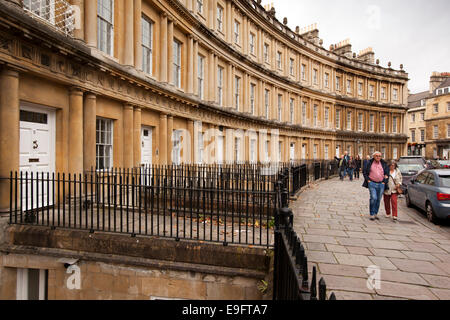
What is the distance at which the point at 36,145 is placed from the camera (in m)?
7.43

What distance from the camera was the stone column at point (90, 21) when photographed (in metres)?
8.53

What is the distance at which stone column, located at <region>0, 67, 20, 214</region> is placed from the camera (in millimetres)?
6168

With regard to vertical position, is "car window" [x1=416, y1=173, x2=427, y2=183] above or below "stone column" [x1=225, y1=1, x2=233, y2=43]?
below

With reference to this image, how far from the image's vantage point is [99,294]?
5.18m

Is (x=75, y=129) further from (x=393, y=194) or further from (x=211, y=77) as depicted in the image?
(x=211, y=77)

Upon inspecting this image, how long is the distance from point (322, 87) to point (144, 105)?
88.6ft

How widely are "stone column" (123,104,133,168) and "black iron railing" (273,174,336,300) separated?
7560 mm

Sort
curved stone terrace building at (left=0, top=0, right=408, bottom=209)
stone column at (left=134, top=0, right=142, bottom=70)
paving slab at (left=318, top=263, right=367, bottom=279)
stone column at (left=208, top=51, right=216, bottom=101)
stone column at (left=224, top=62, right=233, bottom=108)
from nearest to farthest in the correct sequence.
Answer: paving slab at (left=318, top=263, right=367, bottom=279)
curved stone terrace building at (left=0, top=0, right=408, bottom=209)
stone column at (left=134, top=0, right=142, bottom=70)
stone column at (left=208, top=51, right=216, bottom=101)
stone column at (left=224, top=62, right=233, bottom=108)

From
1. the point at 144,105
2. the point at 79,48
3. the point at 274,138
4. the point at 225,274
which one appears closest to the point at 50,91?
the point at 79,48

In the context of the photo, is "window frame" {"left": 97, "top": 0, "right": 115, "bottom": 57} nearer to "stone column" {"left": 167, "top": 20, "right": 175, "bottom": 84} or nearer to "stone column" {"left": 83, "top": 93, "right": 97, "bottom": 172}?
"stone column" {"left": 83, "top": 93, "right": 97, "bottom": 172}

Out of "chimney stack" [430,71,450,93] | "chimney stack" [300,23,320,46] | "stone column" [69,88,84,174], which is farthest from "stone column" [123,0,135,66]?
"chimney stack" [430,71,450,93]

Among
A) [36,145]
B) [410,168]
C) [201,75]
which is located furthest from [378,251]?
[201,75]

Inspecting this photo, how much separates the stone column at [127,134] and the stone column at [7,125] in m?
4.20

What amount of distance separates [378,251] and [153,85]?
1029 centimetres
